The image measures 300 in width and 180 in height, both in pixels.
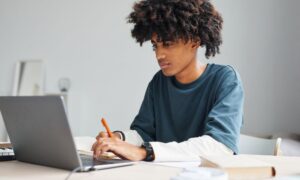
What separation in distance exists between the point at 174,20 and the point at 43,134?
628 mm

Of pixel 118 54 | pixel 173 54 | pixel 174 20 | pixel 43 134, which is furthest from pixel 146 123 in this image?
pixel 118 54

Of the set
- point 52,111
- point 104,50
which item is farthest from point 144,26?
point 104,50

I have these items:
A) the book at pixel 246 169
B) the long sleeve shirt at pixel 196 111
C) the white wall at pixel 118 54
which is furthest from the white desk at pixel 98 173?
the white wall at pixel 118 54

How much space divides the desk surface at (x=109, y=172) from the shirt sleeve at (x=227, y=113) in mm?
227

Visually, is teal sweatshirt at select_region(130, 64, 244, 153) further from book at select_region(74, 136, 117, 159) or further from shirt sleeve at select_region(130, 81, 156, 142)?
book at select_region(74, 136, 117, 159)

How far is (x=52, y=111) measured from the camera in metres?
0.97

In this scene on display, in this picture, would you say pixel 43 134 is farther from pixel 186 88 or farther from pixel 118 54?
pixel 118 54

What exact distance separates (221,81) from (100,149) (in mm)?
589

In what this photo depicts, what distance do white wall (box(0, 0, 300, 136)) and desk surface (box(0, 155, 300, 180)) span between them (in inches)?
79.8

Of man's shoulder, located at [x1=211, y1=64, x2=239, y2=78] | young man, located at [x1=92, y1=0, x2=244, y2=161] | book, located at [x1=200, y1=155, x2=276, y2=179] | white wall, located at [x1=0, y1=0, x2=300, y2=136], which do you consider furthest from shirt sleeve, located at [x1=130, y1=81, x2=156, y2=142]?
white wall, located at [x1=0, y1=0, x2=300, y2=136]

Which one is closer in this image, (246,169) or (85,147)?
(246,169)

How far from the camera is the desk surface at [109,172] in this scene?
95cm

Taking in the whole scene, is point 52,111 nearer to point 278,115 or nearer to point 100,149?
point 100,149

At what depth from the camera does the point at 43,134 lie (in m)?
1.05
